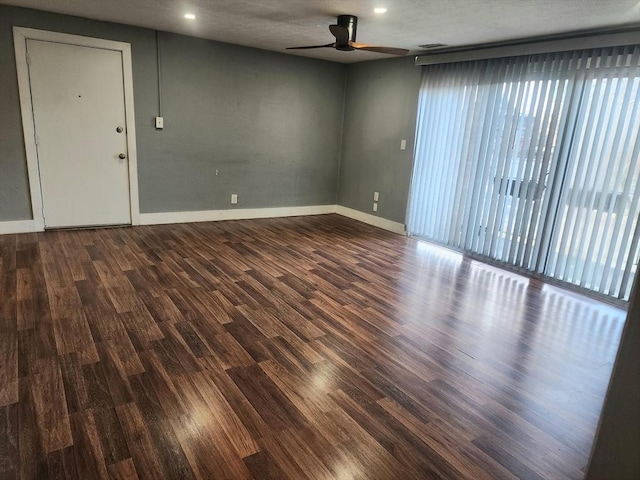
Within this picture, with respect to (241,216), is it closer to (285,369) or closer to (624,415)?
(285,369)

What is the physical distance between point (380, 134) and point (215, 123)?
8.04 ft

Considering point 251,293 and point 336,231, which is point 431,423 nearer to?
point 251,293

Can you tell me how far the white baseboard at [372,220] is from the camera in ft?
19.5

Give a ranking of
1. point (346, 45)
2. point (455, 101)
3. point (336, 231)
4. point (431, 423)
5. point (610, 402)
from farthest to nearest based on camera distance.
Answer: point (336, 231)
point (455, 101)
point (346, 45)
point (431, 423)
point (610, 402)

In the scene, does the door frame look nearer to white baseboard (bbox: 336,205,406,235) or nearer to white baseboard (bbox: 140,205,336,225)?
white baseboard (bbox: 140,205,336,225)

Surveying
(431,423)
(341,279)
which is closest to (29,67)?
(341,279)

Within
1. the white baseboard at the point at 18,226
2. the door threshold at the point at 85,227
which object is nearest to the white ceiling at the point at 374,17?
the white baseboard at the point at 18,226

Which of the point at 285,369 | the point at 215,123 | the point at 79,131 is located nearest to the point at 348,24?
the point at 215,123

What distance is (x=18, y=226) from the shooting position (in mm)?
4629

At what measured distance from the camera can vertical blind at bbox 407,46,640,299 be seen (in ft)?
11.7

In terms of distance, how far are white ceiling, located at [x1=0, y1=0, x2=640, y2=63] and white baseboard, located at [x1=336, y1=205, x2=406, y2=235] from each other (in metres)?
2.40

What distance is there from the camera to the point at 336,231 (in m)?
5.88

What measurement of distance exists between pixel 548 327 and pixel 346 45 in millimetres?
3058

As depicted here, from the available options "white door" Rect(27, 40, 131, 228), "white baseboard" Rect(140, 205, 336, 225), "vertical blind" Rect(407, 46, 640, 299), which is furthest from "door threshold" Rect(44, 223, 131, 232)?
"vertical blind" Rect(407, 46, 640, 299)
